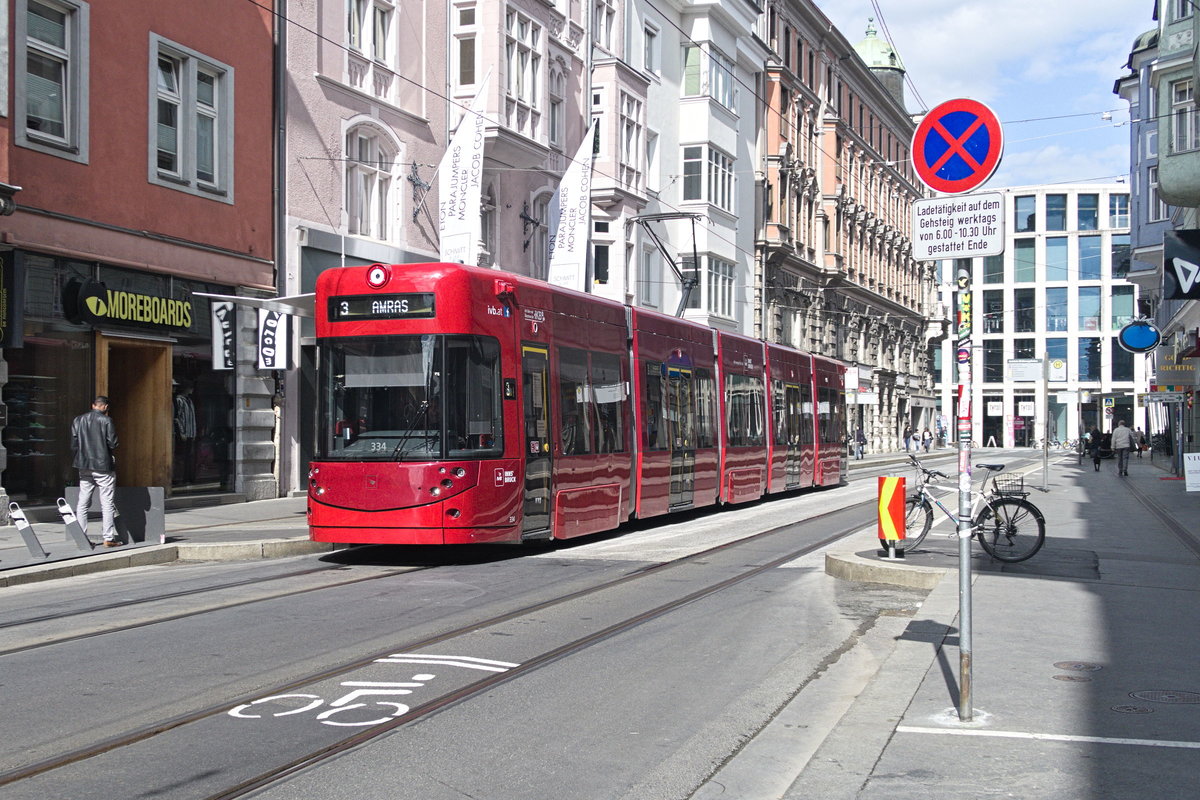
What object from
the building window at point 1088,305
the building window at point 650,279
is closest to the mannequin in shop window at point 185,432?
the building window at point 650,279

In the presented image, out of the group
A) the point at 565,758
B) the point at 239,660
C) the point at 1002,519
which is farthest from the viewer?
the point at 1002,519

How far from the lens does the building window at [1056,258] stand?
346ft

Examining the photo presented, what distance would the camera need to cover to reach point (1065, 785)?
17.9 ft

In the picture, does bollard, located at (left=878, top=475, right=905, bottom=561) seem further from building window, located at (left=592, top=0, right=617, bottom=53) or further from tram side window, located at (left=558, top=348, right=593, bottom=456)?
building window, located at (left=592, top=0, right=617, bottom=53)

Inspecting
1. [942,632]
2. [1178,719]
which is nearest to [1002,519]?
[942,632]

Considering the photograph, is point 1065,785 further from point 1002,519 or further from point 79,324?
point 79,324

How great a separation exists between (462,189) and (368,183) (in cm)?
206

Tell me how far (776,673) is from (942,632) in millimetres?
1487

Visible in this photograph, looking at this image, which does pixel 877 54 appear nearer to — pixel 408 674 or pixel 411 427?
pixel 411 427

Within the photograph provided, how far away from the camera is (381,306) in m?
13.9

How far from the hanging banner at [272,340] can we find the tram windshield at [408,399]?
883 centimetres

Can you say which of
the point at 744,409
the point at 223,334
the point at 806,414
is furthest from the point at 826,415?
the point at 223,334

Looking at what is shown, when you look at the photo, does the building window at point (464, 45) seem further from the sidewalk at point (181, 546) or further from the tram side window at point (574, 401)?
the tram side window at point (574, 401)

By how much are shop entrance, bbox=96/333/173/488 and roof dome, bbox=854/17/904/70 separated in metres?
68.6
